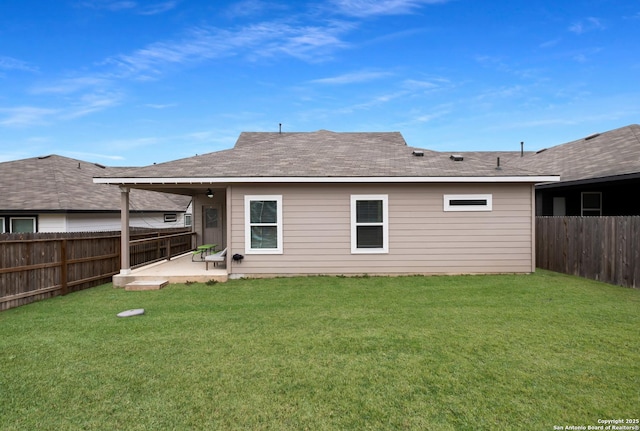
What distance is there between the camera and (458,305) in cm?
620

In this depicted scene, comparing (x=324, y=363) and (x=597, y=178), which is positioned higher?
(x=597, y=178)

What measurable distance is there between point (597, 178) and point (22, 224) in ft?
64.0

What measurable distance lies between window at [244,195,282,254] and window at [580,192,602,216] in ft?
35.3

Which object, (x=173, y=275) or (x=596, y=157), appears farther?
(x=596, y=157)

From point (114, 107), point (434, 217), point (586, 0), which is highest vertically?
point (586, 0)

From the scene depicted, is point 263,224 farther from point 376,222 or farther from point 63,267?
point 63,267

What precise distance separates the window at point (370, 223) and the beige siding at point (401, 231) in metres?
0.16

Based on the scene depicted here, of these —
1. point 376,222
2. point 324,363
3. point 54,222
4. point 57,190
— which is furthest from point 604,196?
point 57,190

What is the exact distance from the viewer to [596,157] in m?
12.3

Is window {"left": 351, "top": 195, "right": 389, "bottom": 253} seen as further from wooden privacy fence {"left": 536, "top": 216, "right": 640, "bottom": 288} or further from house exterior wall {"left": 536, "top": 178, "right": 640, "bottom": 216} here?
house exterior wall {"left": 536, "top": 178, "right": 640, "bottom": 216}

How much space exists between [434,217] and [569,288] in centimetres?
332

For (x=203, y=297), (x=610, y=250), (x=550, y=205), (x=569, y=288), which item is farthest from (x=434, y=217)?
(x=550, y=205)

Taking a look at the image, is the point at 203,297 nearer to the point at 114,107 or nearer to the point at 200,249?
the point at 200,249

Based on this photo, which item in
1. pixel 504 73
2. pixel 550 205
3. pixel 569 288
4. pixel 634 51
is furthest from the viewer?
pixel 504 73
